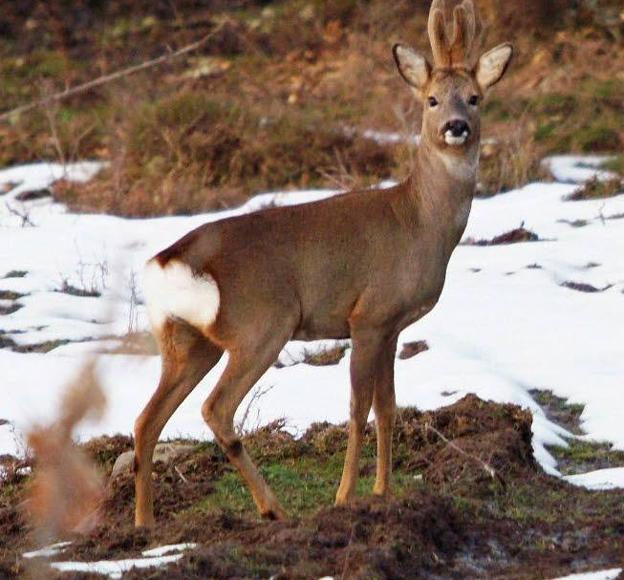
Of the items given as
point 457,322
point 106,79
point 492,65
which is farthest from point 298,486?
point 106,79

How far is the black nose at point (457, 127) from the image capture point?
24.0ft

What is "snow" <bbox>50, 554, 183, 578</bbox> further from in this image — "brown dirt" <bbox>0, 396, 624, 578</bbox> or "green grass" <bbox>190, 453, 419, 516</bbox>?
"green grass" <bbox>190, 453, 419, 516</bbox>

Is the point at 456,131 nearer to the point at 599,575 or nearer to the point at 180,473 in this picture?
the point at 180,473

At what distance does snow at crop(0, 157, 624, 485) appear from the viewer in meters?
8.85

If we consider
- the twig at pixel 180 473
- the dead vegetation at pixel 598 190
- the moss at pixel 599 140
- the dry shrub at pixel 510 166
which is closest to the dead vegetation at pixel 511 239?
the dead vegetation at pixel 598 190

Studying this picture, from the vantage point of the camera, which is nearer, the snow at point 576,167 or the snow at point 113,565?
the snow at point 113,565

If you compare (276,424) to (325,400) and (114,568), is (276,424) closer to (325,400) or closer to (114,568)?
(325,400)

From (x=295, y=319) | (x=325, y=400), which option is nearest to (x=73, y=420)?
(x=295, y=319)

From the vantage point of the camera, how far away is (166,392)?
22.8 ft

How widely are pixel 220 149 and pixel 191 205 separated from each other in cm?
161

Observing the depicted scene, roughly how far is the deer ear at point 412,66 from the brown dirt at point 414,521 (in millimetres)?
1741

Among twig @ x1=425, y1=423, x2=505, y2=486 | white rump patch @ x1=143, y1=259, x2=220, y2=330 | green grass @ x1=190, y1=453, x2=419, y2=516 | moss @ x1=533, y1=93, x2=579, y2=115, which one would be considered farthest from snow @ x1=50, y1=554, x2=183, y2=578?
moss @ x1=533, y1=93, x2=579, y2=115

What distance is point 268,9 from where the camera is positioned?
22672 millimetres

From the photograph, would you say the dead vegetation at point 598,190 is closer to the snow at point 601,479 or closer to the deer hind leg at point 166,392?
the snow at point 601,479
